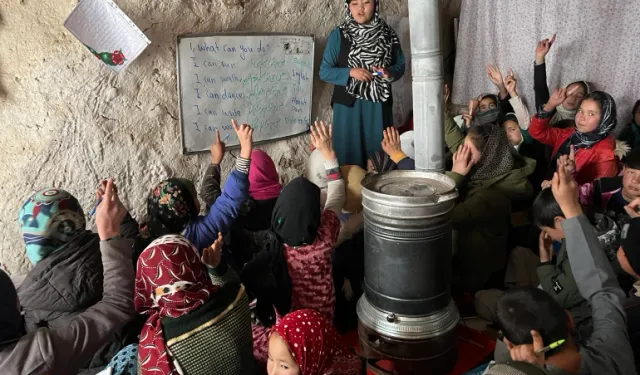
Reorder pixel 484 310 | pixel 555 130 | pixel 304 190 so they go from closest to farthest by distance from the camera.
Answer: pixel 304 190 → pixel 484 310 → pixel 555 130

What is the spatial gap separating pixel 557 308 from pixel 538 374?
373 millimetres

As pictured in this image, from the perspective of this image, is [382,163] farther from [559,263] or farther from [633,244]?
[633,244]

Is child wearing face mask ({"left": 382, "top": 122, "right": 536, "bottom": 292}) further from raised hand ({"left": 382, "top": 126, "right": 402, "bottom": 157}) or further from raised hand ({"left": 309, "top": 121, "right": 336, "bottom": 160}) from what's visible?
raised hand ({"left": 309, "top": 121, "right": 336, "bottom": 160})

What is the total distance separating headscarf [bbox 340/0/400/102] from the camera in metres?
3.57

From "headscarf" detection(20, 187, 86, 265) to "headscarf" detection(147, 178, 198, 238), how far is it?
0.40m

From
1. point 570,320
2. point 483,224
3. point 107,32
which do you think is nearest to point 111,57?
point 107,32

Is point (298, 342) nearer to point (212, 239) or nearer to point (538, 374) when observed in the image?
point (538, 374)

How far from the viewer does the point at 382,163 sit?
3.14 metres

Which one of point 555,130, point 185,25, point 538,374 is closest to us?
point 538,374

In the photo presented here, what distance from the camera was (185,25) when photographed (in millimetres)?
2975

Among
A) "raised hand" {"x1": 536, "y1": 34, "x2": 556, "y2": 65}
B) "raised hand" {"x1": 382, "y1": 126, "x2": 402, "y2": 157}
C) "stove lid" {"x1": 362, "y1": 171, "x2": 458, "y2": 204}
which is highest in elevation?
"raised hand" {"x1": 536, "y1": 34, "x2": 556, "y2": 65}

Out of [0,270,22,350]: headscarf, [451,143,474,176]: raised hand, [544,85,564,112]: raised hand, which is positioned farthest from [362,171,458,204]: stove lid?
[544,85,564,112]: raised hand

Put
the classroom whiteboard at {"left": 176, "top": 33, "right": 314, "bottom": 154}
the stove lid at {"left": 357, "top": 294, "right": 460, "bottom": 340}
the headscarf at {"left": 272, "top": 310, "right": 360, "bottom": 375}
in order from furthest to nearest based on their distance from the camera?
the classroom whiteboard at {"left": 176, "top": 33, "right": 314, "bottom": 154} < the stove lid at {"left": 357, "top": 294, "right": 460, "bottom": 340} < the headscarf at {"left": 272, "top": 310, "right": 360, "bottom": 375}

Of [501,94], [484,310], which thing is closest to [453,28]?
[501,94]
